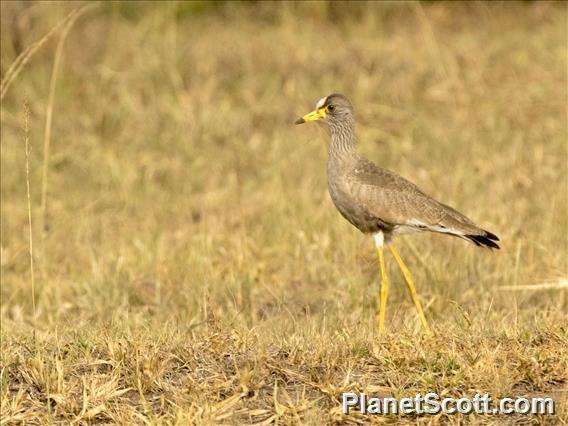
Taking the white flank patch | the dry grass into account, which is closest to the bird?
the white flank patch

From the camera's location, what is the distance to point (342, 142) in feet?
20.4

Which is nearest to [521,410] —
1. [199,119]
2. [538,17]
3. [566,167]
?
[566,167]

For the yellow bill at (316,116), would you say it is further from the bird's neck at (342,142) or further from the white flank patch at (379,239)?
the white flank patch at (379,239)

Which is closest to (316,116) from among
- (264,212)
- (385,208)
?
(385,208)

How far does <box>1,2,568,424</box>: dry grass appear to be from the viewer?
4.61 m

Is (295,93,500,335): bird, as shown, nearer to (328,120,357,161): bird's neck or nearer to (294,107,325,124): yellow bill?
(328,120,357,161): bird's neck

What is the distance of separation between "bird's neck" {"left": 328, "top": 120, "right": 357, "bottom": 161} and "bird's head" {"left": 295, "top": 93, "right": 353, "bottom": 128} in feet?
0.12

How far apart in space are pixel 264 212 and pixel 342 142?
2.12 meters

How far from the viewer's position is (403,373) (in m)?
4.64

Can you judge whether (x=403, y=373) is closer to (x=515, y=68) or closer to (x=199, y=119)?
(x=199, y=119)

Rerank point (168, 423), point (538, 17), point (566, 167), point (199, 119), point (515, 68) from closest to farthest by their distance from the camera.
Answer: point (168, 423)
point (566, 167)
point (199, 119)
point (515, 68)
point (538, 17)

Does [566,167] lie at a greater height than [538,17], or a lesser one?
lesser

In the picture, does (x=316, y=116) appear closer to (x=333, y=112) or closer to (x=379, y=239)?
(x=333, y=112)

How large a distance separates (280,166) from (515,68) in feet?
9.68
